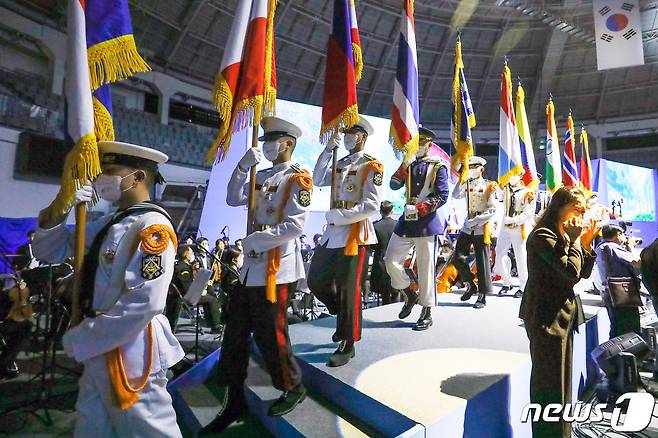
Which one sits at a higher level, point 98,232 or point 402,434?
point 98,232

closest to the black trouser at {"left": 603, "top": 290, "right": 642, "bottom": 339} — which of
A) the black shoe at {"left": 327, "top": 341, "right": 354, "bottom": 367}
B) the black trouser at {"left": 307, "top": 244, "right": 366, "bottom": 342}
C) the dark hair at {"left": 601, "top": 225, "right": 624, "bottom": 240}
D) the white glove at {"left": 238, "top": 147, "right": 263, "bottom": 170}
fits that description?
the dark hair at {"left": 601, "top": 225, "right": 624, "bottom": 240}

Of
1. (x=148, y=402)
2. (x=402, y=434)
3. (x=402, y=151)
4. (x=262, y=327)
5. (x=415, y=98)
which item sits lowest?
(x=402, y=434)

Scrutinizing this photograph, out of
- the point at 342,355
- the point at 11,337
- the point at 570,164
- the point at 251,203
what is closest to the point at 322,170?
the point at 251,203

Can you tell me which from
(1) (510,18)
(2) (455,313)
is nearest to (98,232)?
(2) (455,313)

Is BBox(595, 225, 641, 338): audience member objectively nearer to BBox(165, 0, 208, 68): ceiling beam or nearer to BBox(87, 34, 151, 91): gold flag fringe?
BBox(87, 34, 151, 91): gold flag fringe

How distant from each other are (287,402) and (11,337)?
341cm

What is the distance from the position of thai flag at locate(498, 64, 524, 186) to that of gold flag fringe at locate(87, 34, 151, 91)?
6.08 m

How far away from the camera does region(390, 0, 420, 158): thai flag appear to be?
12.7ft

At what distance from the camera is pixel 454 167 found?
538cm

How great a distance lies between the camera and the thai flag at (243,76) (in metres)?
2.60

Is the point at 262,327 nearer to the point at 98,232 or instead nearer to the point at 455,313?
the point at 98,232

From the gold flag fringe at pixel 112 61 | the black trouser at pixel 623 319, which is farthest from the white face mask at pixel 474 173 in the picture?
the gold flag fringe at pixel 112 61

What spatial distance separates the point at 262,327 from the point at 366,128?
1.92m

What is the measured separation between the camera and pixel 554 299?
2176mm
